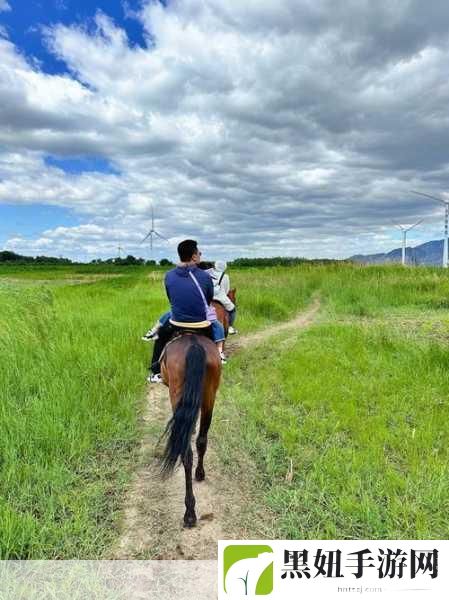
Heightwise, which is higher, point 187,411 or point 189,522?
point 187,411

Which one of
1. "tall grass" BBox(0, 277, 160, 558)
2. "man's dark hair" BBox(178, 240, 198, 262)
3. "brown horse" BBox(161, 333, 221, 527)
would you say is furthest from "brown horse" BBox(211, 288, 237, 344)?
"brown horse" BBox(161, 333, 221, 527)

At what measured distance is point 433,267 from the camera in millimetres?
20203

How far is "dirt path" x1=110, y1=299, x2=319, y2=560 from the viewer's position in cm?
287

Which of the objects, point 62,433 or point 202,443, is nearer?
point 202,443

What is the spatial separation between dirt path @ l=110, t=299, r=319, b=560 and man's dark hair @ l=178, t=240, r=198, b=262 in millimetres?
2063

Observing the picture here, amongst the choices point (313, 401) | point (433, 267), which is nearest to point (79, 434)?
point (313, 401)

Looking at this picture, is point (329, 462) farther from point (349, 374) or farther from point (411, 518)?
point (349, 374)

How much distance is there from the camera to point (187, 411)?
3303 mm

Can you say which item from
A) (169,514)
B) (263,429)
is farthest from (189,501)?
(263,429)

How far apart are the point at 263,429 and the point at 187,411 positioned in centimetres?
172

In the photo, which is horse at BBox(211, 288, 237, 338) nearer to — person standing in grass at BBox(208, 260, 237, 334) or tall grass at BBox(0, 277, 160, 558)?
person standing in grass at BBox(208, 260, 237, 334)

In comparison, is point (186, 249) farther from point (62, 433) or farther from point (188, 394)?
point (62, 433)
